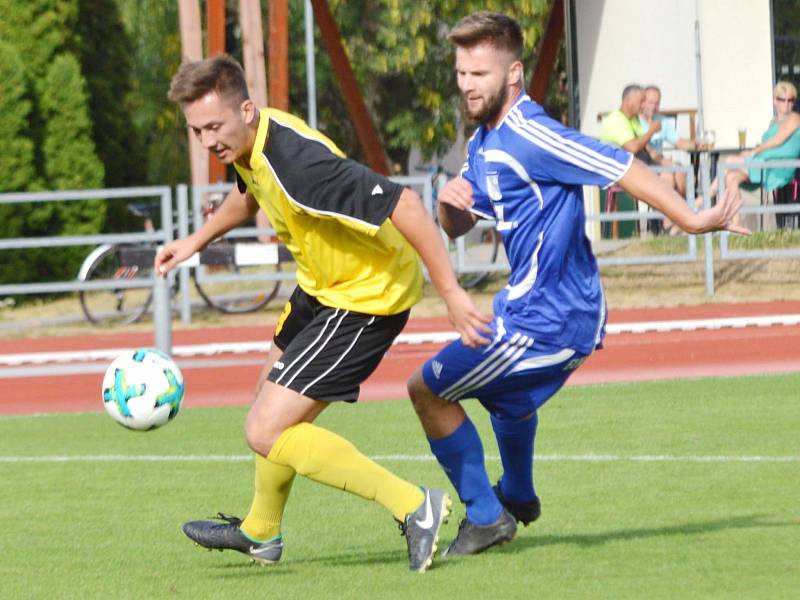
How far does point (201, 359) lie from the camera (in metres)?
14.8

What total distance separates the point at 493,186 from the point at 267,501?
141 centimetres

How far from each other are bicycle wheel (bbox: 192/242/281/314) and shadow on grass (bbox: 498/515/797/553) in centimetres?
1057

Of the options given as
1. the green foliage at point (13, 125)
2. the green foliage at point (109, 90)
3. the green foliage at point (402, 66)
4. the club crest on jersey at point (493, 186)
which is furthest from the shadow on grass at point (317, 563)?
the green foliage at point (402, 66)

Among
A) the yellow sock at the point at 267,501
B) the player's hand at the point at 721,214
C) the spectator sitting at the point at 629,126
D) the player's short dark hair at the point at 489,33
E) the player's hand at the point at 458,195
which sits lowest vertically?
the yellow sock at the point at 267,501

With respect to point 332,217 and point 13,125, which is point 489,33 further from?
point 13,125

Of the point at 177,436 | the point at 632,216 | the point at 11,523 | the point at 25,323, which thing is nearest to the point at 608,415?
the point at 177,436

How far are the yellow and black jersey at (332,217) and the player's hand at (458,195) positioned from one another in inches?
8.9

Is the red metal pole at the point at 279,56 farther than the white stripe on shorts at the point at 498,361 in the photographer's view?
Yes

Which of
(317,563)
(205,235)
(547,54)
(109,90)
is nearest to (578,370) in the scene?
(205,235)

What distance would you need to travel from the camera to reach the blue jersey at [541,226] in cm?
573

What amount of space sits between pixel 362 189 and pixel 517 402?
101cm

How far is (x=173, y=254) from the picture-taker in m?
6.76

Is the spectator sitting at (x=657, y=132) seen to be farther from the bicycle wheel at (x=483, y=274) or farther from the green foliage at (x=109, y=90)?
the green foliage at (x=109, y=90)

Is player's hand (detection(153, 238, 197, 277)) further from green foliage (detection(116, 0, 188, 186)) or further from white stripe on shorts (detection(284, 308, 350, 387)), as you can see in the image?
green foliage (detection(116, 0, 188, 186))
